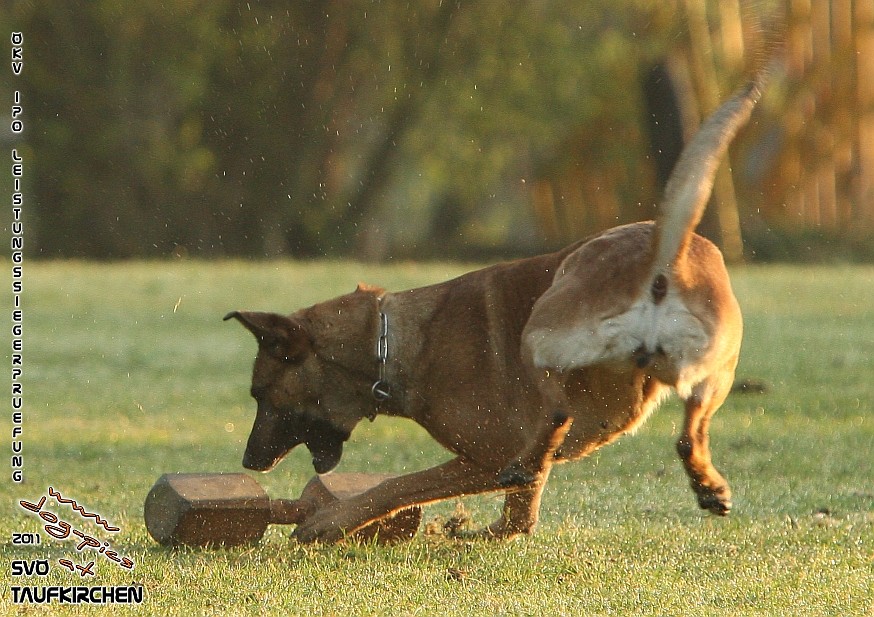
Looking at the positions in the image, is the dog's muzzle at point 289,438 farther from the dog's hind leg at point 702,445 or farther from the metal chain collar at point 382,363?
the dog's hind leg at point 702,445

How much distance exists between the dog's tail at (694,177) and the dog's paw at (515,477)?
A: 867 mm

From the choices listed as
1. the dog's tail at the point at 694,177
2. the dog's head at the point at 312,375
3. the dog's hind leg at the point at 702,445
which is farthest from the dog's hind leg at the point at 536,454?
the dog's head at the point at 312,375

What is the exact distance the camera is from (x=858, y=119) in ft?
83.6

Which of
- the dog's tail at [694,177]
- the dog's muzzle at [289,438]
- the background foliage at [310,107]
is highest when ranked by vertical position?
the dog's tail at [694,177]

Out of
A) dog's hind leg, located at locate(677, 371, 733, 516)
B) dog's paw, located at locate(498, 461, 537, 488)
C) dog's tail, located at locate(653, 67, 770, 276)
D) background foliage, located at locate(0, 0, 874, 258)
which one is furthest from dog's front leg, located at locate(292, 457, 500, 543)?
background foliage, located at locate(0, 0, 874, 258)

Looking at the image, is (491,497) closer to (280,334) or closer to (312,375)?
(312,375)

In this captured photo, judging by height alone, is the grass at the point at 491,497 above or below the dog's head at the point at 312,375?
below

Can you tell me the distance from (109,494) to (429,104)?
21.3 meters

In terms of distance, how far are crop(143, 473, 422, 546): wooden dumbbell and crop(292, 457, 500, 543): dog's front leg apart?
8cm

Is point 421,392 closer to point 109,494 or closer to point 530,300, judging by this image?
point 530,300

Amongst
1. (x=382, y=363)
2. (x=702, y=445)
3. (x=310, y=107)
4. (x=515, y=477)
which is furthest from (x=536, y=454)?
(x=310, y=107)

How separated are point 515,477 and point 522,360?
19.3 inches

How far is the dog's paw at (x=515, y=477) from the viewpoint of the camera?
504 centimetres

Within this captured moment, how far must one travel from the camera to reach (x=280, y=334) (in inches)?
221
